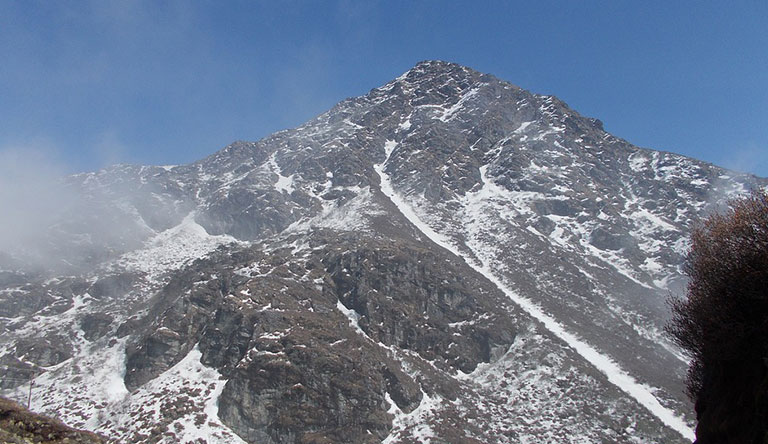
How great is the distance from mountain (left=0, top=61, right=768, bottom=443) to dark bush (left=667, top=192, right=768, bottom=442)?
43.0 meters

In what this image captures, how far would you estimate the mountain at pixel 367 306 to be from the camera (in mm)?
55625

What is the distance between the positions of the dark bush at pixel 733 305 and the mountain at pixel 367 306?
4303 cm

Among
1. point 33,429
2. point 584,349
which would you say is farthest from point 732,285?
point 584,349

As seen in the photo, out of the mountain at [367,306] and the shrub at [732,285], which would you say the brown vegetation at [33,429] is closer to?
the shrub at [732,285]

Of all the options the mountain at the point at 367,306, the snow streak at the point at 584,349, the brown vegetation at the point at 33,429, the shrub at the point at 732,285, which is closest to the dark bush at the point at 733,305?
the shrub at the point at 732,285

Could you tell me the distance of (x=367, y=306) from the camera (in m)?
78.7

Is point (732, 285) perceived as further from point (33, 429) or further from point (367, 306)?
point (367, 306)

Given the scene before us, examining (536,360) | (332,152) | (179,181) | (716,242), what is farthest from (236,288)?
(179,181)

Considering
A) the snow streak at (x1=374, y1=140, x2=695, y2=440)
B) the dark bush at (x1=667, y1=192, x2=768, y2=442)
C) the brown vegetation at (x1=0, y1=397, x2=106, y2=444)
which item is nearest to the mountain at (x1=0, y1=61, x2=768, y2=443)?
the snow streak at (x1=374, y1=140, x2=695, y2=440)

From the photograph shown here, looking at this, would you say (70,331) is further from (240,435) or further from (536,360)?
(536,360)

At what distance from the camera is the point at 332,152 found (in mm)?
173250

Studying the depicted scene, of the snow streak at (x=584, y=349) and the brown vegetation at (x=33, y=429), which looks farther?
the snow streak at (x=584, y=349)

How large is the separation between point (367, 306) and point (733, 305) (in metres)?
67.8

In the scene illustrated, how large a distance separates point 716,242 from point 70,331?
307 ft
